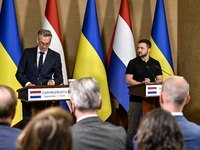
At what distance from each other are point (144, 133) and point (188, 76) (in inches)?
207

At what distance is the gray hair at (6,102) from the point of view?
5.90 feet

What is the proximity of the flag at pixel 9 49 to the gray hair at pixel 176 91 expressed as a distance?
135 inches

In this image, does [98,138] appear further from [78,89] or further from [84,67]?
[84,67]

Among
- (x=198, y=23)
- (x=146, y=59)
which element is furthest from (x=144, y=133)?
(x=198, y=23)

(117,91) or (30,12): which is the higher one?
(30,12)

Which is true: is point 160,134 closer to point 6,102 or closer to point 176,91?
point 176,91

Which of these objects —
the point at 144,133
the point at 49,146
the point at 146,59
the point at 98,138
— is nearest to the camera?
the point at 49,146

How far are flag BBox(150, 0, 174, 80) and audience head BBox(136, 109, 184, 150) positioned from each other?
178 inches

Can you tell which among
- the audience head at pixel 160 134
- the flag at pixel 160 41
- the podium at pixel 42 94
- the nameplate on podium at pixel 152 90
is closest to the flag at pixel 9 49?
the podium at pixel 42 94

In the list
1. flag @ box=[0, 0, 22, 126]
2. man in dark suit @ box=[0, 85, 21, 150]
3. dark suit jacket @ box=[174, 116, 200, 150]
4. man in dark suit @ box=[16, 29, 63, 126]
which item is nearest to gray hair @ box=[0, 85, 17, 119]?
man in dark suit @ box=[0, 85, 21, 150]

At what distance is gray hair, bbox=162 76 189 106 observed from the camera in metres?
2.03

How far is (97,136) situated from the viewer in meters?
1.71

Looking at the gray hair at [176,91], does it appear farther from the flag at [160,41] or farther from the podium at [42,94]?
the flag at [160,41]

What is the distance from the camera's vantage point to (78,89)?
6.47ft
